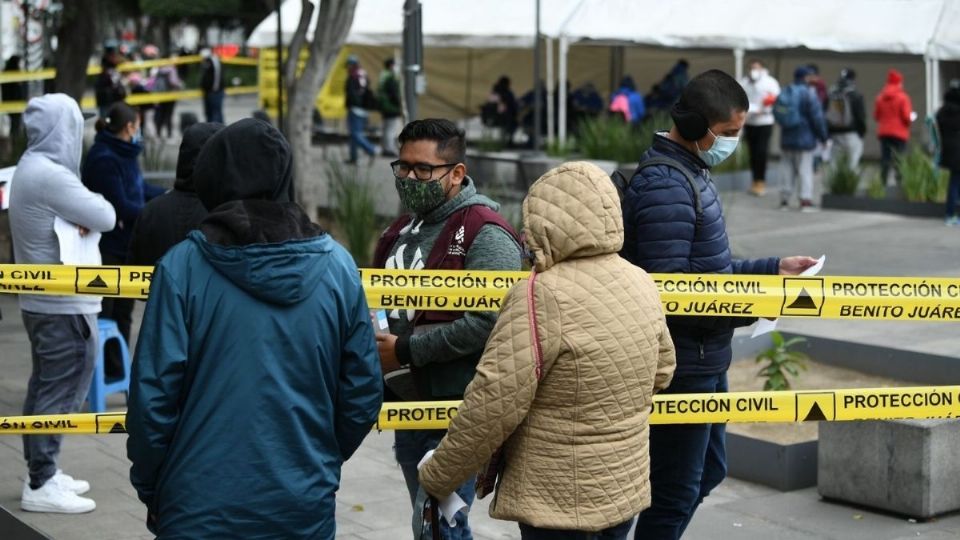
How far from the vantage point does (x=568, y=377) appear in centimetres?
380

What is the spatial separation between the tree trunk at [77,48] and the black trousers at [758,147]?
358 inches

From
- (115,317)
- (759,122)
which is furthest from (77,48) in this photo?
(115,317)

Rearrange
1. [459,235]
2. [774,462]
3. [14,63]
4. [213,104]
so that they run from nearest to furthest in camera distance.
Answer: [459,235]
[774,462]
[14,63]
[213,104]

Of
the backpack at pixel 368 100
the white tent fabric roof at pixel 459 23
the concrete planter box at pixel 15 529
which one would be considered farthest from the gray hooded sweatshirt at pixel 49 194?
the backpack at pixel 368 100

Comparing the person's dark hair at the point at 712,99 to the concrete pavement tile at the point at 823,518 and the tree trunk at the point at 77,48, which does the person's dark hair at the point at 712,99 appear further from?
the tree trunk at the point at 77,48

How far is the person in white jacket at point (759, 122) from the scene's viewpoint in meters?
20.5

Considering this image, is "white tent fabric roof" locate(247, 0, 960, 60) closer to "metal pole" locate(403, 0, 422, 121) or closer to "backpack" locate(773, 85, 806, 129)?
"backpack" locate(773, 85, 806, 129)

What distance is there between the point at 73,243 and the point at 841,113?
1657cm

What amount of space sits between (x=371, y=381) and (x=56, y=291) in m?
2.20

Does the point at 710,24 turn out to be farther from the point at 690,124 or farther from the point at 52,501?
the point at 690,124

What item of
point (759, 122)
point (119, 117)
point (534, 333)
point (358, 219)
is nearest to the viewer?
point (534, 333)

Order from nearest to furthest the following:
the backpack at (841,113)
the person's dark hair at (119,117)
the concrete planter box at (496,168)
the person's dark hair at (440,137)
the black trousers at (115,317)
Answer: the person's dark hair at (440,137), the person's dark hair at (119,117), the black trousers at (115,317), the concrete planter box at (496,168), the backpack at (841,113)

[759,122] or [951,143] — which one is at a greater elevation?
[759,122]

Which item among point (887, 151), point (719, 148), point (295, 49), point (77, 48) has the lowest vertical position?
point (887, 151)
